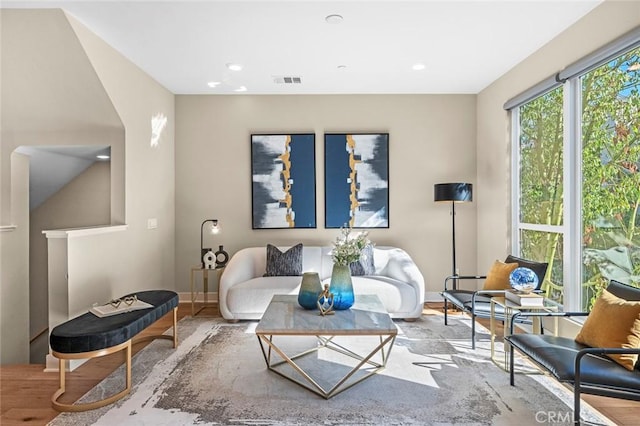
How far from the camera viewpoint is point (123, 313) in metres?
2.86

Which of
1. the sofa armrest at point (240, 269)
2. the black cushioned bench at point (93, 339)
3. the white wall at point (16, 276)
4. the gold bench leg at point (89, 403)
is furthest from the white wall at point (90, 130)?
the sofa armrest at point (240, 269)

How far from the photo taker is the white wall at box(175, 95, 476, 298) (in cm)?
523

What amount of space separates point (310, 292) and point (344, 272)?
0.33 m

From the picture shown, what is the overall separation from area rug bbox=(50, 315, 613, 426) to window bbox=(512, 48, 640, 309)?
1022 mm

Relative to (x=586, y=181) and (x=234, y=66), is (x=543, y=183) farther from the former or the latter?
(x=234, y=66)

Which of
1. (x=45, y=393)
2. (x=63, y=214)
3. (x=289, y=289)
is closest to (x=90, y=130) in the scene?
(x=63, y=214)

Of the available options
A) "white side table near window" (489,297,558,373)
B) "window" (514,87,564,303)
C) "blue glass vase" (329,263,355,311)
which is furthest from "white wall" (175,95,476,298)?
"blue glass vase" (329,263,355,311)

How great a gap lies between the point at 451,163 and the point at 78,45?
4.55m

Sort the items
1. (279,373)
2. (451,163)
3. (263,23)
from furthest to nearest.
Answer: (451,163) < (263,23) < (279,373)

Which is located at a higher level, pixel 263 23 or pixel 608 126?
pixel 263 23

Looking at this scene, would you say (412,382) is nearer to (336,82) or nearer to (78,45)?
(336,82)

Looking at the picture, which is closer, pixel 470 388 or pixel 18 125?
pixel 470 388

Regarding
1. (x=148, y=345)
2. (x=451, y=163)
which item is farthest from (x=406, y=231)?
(x=148, y=345)

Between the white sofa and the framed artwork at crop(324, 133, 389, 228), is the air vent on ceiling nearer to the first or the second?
the framed artwork at crop(324, 133, 389, 228)
